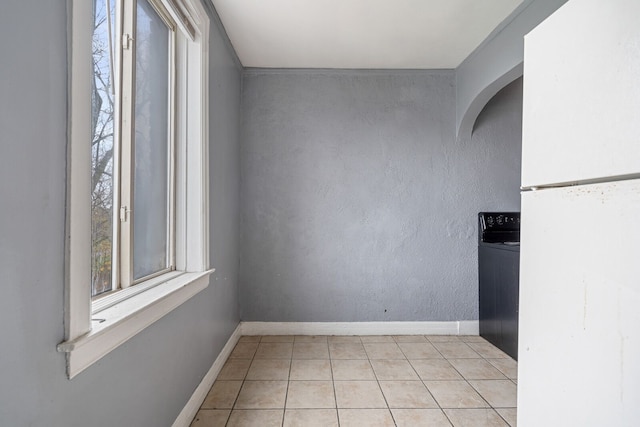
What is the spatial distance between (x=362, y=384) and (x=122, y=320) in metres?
1.54

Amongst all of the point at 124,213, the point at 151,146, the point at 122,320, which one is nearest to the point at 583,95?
the point at 122,320

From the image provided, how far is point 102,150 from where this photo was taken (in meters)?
1.18

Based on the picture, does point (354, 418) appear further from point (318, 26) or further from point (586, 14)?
point (318, 26)

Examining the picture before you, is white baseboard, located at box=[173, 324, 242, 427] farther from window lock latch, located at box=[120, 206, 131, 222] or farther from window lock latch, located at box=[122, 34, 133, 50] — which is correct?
window lock latch, located at box=[122, 34, 133, 50]

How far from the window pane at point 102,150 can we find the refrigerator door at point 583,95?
1.40 m

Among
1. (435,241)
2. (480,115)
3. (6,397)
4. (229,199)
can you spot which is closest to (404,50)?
(480,115)

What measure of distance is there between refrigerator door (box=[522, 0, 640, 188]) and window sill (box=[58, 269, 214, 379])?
128cm

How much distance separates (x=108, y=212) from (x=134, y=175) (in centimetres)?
21

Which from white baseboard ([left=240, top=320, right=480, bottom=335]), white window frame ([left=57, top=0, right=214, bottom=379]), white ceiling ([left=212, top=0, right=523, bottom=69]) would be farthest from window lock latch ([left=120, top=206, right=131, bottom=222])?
white baseboard ([left=240, top=320, right=480, bottom=335])

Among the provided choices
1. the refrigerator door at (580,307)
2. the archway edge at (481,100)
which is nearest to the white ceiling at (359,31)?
the archway edge at (481,100)

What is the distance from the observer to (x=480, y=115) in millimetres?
2869

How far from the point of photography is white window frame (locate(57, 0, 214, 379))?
0.83 meters

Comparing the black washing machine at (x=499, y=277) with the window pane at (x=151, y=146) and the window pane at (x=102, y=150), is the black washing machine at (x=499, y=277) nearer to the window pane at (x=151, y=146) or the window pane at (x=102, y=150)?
the window pane at (x=151, y=146)

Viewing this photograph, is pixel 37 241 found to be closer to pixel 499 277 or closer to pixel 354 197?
pixel 354 197
